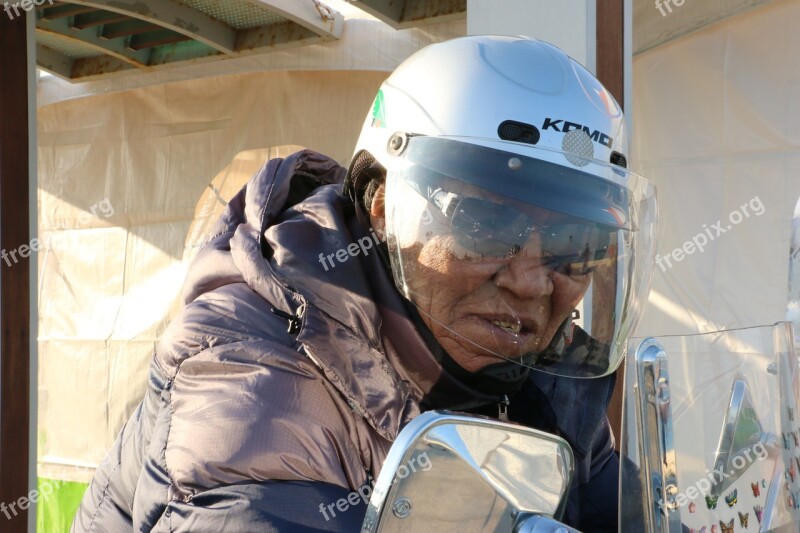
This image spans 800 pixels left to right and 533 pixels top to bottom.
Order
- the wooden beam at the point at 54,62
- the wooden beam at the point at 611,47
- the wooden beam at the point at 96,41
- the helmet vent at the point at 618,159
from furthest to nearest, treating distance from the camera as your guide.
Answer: the wooden beam at the point at 54,62, the wooden beam at the point at 96,41, the wooden beam at the point at 611,47, the helmet vent at the point at 618,159

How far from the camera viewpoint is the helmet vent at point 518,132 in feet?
4.66

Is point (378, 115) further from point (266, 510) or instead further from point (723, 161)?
point (723, 161)

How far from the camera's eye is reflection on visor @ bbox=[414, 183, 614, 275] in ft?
4.27

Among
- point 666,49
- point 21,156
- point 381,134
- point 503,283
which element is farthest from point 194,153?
point 503,283

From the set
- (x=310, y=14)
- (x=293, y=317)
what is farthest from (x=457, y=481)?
(x=310, y=14)

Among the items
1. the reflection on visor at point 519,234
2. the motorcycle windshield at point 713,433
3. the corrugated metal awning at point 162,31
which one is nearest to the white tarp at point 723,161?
the corrugated metal awning at point 162,31

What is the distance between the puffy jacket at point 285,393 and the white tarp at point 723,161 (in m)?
2.12

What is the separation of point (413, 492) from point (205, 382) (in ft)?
1.90

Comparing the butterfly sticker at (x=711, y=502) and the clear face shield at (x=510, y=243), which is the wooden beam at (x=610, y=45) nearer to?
the clear face shield at (x=510, y=243)

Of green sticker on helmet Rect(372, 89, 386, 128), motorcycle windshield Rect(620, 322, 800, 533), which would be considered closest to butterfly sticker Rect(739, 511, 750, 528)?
motorcycle windshield Rect(620, 322, 800, 533)

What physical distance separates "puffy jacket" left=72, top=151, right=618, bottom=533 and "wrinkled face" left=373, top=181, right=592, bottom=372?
0.26ft

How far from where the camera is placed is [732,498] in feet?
2.75

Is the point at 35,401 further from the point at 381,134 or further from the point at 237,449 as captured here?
the point at 237,449

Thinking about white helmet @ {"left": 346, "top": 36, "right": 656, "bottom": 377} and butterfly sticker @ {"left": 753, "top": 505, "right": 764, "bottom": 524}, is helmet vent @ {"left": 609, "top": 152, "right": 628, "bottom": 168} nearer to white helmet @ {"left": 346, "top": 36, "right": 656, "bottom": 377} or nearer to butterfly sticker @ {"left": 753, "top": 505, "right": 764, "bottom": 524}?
white helmet @ {"left": 346, "top": 36, "right": 656, "bottom": 377}
